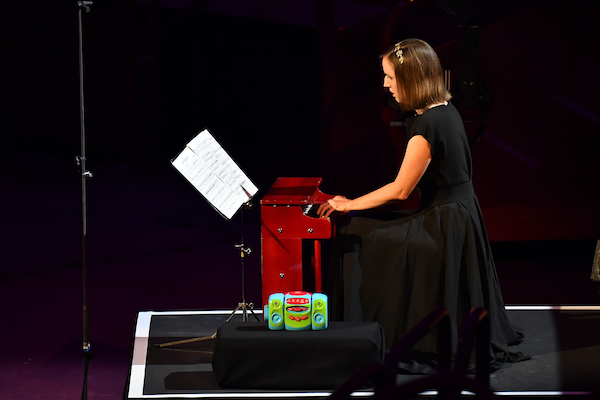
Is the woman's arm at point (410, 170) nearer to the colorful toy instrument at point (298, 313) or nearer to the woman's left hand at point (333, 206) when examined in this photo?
the woman's left hand at point (333, 206)

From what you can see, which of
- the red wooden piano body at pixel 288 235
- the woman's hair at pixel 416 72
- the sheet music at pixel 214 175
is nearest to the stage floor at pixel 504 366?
the red wooden piano body at pixel 288 235

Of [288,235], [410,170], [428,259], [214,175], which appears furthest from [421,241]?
[214,175]

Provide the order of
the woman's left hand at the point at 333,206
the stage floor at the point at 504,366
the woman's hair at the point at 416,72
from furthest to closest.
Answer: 1. the woman's left hand at the point at 333,206
2. the woman's hair at the point at 416,72
3. the stage floor at the point at 504,366

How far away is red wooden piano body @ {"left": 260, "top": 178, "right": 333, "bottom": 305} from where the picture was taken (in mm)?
Result: 3619

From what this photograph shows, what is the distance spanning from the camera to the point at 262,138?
11.3m

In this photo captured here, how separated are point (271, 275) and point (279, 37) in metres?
7.40

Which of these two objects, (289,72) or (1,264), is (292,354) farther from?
(289,72)

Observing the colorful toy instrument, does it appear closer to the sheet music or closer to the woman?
the woman

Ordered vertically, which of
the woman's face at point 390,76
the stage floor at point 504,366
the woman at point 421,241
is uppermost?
the woman's face at point 390,76

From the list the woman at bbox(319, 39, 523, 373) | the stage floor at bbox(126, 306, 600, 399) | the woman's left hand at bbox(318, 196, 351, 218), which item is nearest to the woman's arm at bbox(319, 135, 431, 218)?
the woman at bbox(319, 39, 523, 373)

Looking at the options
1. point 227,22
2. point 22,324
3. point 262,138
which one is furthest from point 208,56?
point 22,324

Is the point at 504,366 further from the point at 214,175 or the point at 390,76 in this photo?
the point at 214,175

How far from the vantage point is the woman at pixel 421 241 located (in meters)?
3.43

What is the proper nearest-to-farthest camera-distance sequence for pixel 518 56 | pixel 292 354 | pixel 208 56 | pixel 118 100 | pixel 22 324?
pixel 292 354, pixel 22 324, pixel 518 56, pixel 118 100, pixel 208 56
